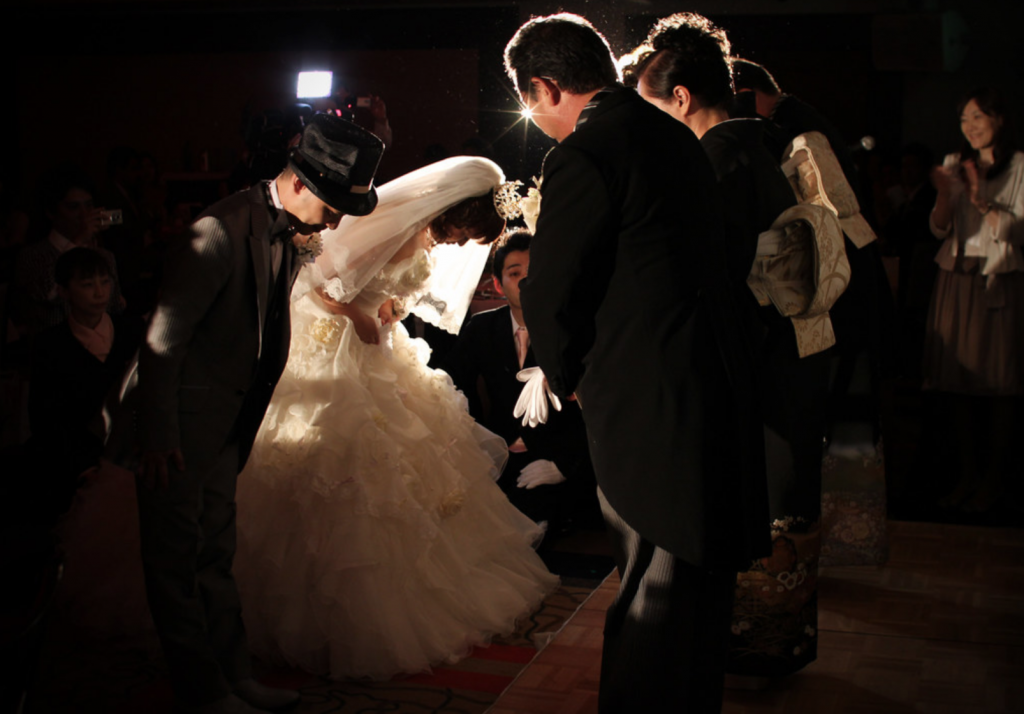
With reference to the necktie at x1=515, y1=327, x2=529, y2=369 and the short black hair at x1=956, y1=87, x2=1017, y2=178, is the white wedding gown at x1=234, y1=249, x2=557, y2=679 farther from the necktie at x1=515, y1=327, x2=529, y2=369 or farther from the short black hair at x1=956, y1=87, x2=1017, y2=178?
the short black hair at x1=956, y1=87, x2=1017, y2=178

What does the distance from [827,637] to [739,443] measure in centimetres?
143

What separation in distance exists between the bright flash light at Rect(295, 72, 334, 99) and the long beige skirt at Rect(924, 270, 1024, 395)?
9.08 feet

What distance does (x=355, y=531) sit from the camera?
2629 millimetres

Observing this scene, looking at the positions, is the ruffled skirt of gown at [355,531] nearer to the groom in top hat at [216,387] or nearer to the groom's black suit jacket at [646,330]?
the groom in top hat at [216,387]

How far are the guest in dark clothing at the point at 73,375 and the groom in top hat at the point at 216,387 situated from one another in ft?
4.31

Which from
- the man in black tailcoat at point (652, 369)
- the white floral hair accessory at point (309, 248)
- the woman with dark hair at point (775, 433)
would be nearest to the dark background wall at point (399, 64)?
the white floral hair accessory at point (309, 248)

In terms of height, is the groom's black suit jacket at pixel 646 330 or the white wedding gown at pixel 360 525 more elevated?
the groom's black suit jacket at pixel 646 330

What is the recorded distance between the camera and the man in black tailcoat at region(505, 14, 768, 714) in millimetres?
1648

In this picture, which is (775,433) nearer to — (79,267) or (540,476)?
(540,476)

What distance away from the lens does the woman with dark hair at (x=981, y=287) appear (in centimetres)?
413

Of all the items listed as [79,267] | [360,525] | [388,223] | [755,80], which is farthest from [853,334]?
[79,267]

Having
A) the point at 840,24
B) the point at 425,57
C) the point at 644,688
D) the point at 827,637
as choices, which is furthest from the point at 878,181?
the point at 644,688

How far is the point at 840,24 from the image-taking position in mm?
4215

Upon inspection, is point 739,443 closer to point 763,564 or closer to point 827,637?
point 763,564
